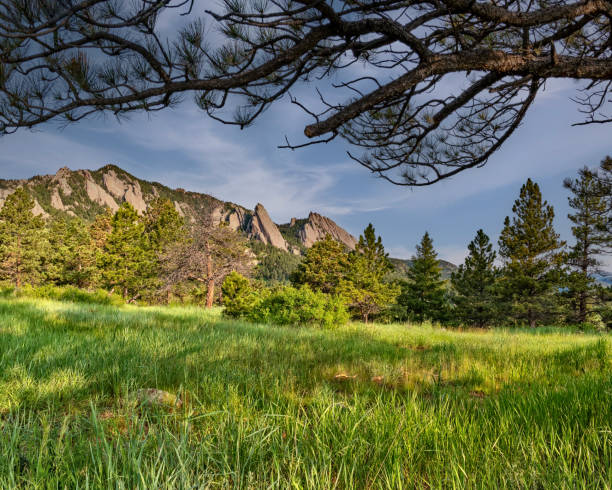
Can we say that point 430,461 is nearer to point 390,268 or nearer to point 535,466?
point 535,466

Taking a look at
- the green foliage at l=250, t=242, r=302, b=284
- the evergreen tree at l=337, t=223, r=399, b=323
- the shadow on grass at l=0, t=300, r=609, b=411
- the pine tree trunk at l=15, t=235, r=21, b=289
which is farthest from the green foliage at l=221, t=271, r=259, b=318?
the green foliage at l=250, t=242, r=302, b=284

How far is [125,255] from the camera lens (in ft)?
94.6

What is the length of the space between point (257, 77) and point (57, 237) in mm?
47321

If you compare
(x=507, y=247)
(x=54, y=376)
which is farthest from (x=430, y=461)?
(x=507, y=247)

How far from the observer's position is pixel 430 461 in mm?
1223

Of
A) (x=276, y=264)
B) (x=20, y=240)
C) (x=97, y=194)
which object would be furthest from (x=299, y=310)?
(x=97, y=194)

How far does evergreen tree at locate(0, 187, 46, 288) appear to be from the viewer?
3278 cm

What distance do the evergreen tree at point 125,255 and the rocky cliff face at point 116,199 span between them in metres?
67.7

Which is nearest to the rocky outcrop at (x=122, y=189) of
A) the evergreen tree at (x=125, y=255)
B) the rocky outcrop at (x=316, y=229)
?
the rocky outcrop at (x=316, y=229)

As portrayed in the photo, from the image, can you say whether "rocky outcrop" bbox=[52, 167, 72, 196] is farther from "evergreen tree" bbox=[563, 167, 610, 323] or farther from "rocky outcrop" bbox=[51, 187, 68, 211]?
"evergreen tree" bbox=[563, 167, 610, 323]

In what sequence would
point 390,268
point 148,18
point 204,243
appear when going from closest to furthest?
point 148,18 → point 204,243 → point 390,268

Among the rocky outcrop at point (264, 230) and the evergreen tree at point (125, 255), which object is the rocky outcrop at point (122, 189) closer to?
the rocky outcrop at point (264, 230)

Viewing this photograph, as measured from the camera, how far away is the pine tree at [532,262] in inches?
910

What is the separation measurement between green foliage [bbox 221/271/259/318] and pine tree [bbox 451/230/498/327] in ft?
66.2
